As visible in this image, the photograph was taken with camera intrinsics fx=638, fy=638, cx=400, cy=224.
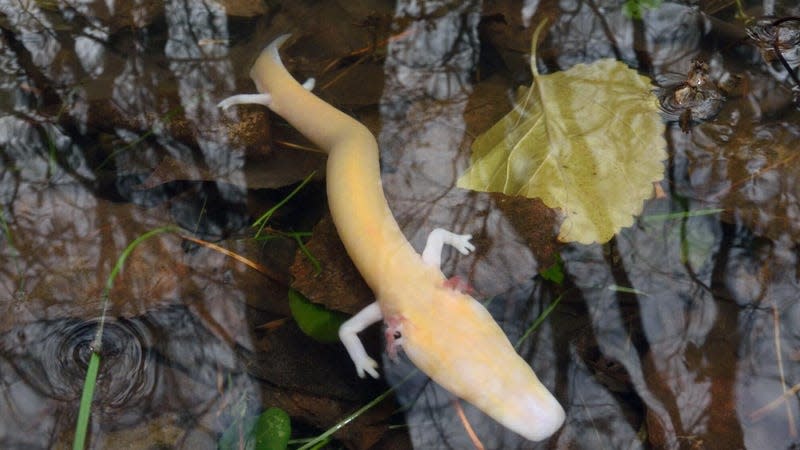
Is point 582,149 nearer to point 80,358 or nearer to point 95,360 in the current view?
point 95,360

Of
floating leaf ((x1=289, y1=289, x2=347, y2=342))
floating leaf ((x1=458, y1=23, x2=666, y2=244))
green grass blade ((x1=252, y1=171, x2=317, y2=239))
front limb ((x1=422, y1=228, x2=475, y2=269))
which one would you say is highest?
floating leaf ((x1=458, y1=23, x2=666, y2=244))

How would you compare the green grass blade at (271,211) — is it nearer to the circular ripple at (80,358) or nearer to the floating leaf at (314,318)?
the floating leaf at (314,318)

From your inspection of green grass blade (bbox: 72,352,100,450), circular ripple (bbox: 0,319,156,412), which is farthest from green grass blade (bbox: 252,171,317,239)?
green grass blade (bbox: 72,352,100,450)

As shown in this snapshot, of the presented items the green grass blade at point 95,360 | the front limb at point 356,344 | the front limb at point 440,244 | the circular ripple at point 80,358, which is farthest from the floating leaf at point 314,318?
the green grass blade at point 95,360

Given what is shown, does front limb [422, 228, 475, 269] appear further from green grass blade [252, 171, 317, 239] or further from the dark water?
green grass blade [252, 171, 317, 239]

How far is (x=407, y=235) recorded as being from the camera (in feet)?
11.9

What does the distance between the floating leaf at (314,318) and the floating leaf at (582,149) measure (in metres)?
1.04

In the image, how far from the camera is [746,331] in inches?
124

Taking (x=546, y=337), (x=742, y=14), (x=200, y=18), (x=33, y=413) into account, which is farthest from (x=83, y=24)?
(x=742, y=14)

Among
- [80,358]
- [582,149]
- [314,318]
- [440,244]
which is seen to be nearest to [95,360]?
[80,358]

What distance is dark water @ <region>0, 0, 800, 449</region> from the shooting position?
124 inches

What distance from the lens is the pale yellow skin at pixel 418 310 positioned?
288 cm

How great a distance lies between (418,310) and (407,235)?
516 millimetres

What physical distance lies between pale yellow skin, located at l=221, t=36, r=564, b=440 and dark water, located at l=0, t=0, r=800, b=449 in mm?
151
